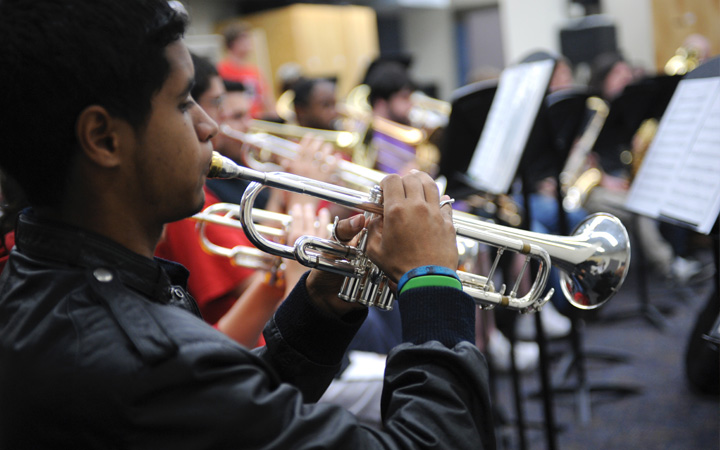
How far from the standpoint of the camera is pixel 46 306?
0.80 meters

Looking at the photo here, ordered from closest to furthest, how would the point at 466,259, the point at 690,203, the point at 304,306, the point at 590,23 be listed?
the point at 304,306 → the point at 690,203 → the point at 466,259 → the point at 590,23

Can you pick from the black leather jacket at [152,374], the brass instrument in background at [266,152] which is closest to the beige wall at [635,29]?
the brass instrument in background at [266,152]

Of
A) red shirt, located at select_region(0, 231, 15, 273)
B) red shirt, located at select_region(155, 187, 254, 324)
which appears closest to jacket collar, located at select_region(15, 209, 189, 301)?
red shirt, located at select_region(0, 231, 15, 273)

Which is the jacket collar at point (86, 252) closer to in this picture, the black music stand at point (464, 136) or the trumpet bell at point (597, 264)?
the trumpet bell at point (597, 264)

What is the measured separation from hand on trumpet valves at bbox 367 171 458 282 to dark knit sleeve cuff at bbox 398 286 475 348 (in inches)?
2.3

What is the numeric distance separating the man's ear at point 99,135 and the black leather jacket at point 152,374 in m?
0.10

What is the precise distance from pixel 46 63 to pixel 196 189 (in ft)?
0.78

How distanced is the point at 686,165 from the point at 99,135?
131 cm

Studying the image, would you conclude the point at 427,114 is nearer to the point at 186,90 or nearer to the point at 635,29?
the point at 186,90

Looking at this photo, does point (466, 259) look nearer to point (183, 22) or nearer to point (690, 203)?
point (690, 203)

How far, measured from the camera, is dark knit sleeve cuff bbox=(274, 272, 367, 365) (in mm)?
1133

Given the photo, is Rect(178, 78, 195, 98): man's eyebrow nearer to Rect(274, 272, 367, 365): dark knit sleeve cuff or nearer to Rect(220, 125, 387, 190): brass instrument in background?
Rect(274, 272, 367, 365): dark knit sleeve cuff

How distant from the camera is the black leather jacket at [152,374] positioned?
29.7 inches

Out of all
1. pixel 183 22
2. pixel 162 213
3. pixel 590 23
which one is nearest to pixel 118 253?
pixel 162 213
